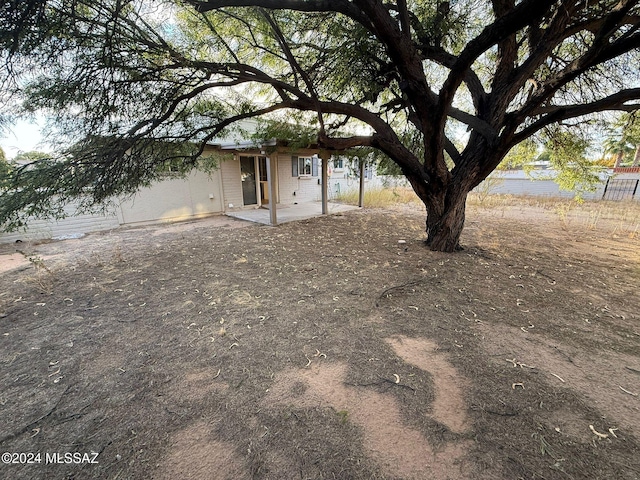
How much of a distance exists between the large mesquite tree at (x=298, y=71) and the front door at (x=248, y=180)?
5123 millimetres

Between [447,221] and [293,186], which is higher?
[293,186]

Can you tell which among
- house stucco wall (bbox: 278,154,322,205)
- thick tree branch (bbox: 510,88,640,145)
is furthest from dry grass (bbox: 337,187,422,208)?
thick tree branch (bbox: 510,88,640,145)

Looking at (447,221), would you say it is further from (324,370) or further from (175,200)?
(175,200)

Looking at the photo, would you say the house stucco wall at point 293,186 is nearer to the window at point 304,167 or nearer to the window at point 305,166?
the window at point 304,167

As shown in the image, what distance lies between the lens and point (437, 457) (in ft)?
5.13

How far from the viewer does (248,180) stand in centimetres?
1145

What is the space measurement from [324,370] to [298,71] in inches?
192

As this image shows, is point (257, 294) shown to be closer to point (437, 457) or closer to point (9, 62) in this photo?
point (437, 457)

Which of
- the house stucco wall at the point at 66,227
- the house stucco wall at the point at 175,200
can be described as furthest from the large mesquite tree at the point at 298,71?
the house stucco wall at the point at 175,200

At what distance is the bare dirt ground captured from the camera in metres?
1.58

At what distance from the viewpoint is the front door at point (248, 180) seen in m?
11.2

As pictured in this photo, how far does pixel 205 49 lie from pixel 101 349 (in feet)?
16.5

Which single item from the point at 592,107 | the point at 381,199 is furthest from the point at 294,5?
the point at 381,199

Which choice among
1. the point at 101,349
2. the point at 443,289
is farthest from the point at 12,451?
Result: the point at 443,289
